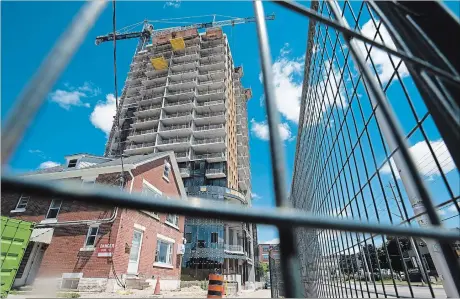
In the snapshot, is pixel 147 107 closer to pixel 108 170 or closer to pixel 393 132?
pixel 108 170

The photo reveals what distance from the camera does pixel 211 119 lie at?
44.5m

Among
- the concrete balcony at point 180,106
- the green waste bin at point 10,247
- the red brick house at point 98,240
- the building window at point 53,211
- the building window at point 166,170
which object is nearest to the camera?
the green waste bin at point 10,247

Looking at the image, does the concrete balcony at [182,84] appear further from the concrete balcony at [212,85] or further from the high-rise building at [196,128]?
the concrete balcony at [212,85]

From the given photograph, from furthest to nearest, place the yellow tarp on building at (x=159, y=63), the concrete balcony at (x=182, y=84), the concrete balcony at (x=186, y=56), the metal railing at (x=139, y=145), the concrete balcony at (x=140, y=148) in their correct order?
the concrete balcony at (x=186, y=56) < the yellow tarp on building at (x=159, y=63) < the concrete balcony at (x=182, y=84) < the metal railing at (x=139, y=145) < the concrete balcony at (x=140, y=148)

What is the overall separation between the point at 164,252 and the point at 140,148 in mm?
30326

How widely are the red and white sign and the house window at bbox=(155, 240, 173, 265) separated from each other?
13.2ft

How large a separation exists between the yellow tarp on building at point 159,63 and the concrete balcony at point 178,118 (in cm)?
1140

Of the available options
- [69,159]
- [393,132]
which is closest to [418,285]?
[393,132]

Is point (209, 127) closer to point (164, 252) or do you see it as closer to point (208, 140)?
point (208, 140)

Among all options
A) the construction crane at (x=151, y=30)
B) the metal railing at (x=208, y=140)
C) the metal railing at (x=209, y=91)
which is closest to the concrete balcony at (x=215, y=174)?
the metal railing at (x=208, y=140)

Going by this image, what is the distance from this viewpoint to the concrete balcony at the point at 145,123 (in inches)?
1793

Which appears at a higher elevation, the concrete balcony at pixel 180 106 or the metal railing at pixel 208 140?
the concrete balcony at pixel 180 106

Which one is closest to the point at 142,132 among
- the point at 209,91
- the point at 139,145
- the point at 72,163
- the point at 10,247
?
the point at 139,145

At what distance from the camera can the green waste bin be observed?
27.0 feet
